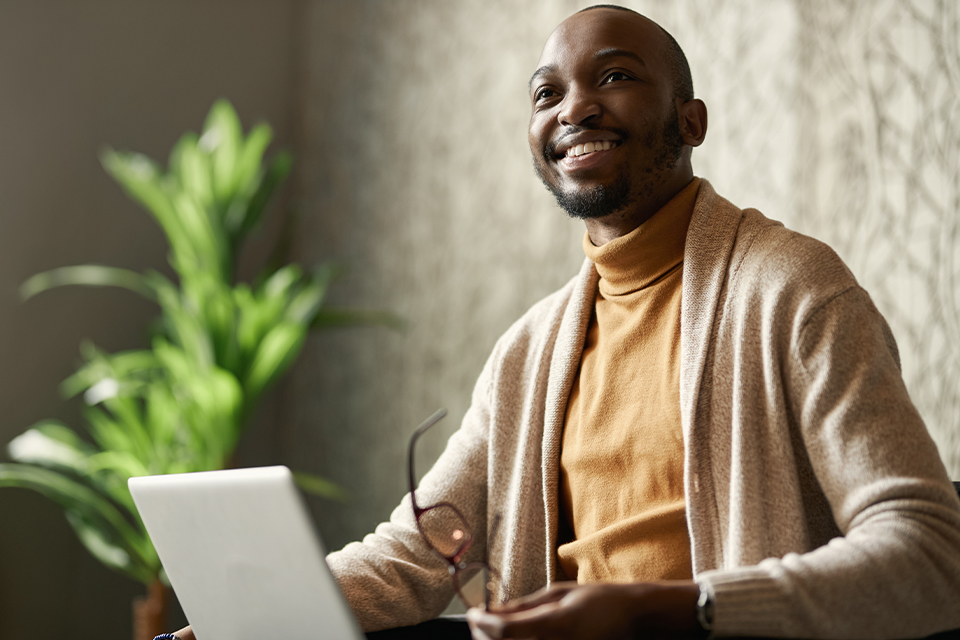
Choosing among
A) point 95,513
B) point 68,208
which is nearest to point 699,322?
point 95,513

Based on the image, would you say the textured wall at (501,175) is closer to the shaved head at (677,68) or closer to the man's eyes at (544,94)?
the shaved head at (677,68)

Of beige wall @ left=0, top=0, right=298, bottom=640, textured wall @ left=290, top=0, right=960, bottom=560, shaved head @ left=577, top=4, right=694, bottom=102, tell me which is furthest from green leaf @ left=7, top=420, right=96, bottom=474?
shaved head @ left=577, top=4, right=694, bottom=102

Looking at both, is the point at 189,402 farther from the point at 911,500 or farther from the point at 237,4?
the point at 911,500

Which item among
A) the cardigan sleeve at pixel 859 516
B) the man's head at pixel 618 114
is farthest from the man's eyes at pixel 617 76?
the cardigan sleeve at pixel 859 516

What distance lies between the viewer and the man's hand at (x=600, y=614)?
76 cm

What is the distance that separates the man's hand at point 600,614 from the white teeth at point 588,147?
27.1 inches

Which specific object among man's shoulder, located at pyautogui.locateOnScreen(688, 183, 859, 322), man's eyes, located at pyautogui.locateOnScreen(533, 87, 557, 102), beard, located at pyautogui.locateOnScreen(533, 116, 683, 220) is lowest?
man's shoulder, located at pyautogui.locateOnScreen(688, 183, 859, 322)

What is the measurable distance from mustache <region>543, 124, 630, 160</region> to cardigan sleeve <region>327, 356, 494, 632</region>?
36 cm

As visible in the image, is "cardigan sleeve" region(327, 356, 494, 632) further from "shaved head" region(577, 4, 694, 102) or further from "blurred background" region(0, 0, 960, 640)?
"blurred background" region(0, 0, 960, 640)

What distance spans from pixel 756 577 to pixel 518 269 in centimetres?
178

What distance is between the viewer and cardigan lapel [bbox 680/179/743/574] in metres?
1.06

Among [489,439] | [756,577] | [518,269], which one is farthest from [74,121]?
[756,577]

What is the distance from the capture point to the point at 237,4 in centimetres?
326

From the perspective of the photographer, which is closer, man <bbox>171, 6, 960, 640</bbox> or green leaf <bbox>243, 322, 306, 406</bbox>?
man <bbox>171, 6, 960, 640</bbox>
